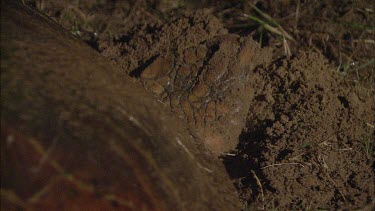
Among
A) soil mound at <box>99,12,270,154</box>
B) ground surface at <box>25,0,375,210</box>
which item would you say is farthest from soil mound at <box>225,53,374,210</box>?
soil mound at <box>99,12,270,154</box>

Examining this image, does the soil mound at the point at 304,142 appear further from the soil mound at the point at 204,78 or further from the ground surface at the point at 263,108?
the soil mound at the point at 204,78

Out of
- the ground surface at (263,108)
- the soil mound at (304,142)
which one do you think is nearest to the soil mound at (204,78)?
the ground surface at (263,108)

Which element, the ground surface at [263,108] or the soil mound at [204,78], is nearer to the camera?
the ground surface at [263,108]

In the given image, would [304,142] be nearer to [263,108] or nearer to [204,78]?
[263,108]

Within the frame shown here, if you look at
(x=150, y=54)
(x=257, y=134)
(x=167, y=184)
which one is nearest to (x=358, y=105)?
(x=257, y=134)

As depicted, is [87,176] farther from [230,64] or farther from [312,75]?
[312,75]

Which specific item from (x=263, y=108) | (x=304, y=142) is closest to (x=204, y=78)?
(x=263, y=108)
